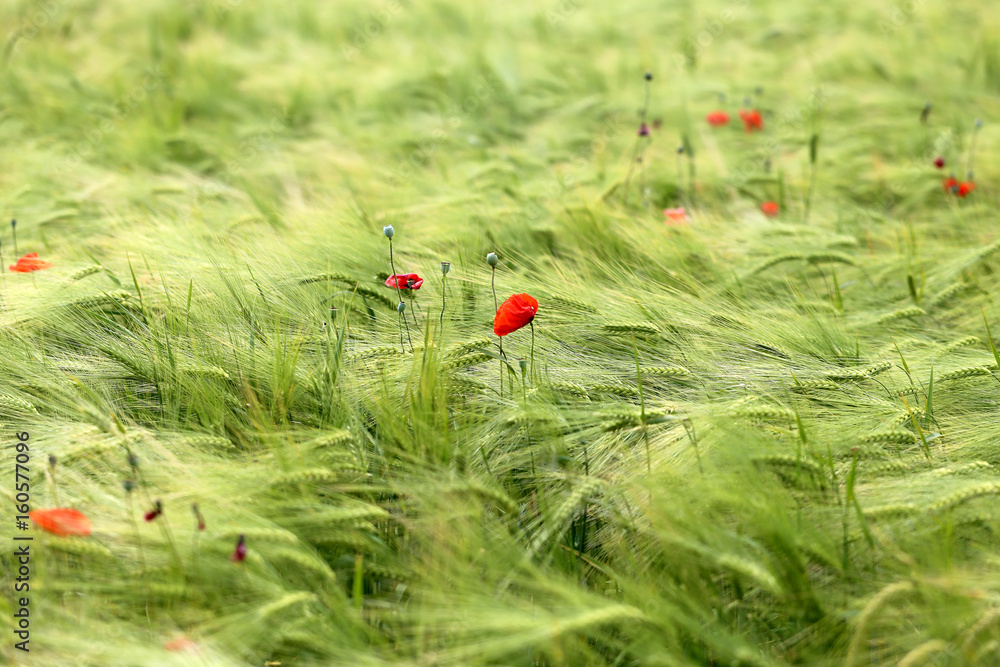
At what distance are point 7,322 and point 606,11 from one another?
13.5 ft

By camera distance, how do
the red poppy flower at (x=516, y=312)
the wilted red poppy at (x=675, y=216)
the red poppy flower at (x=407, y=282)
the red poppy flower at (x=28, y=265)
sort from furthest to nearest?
the wilted red poppy at (x=675, y=216) → the red poppy flower at (x=28, y=265) → the red poppy flower at (x=407, y=282) → the red poppy flower at (x=516, y=312)

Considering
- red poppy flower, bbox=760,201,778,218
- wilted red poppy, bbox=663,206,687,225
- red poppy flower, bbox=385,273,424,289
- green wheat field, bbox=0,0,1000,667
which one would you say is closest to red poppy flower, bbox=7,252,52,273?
green wheat field, bbox=0,0,1000,667

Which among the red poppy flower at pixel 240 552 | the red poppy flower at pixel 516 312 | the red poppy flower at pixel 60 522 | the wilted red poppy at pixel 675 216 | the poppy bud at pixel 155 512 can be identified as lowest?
the red poppy flower at pixel 240 552

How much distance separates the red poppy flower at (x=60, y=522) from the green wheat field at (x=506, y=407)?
3 cm

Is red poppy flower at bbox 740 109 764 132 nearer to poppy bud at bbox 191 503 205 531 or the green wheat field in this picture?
the green wheat field

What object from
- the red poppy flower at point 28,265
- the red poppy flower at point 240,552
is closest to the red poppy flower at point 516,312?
the red poppy flower at point 240,552

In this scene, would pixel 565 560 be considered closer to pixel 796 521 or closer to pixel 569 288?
pixel 796 521

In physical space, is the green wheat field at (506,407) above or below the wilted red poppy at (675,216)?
below

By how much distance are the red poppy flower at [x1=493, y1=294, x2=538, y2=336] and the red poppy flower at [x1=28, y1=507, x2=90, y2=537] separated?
705 mm

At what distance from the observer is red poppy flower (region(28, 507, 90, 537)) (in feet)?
3.33

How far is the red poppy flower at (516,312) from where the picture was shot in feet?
4.39

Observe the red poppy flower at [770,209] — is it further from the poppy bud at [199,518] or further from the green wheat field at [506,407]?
the poppy bud at [199,518]

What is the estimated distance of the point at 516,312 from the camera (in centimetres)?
134

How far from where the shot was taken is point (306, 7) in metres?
4.49
